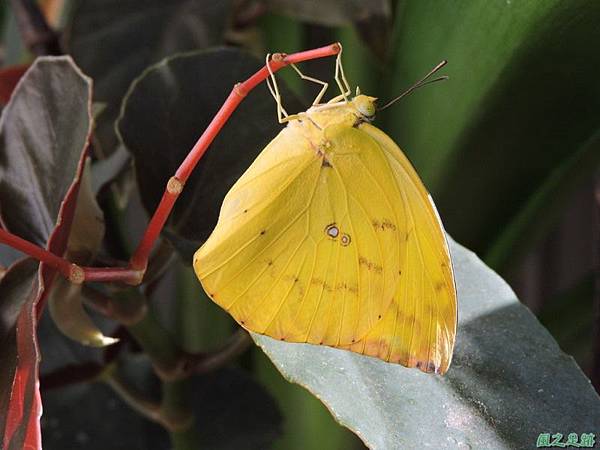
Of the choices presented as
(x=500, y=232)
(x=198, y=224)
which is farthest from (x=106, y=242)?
(x=500, y=232)

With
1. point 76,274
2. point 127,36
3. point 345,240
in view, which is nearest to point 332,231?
point 345,240

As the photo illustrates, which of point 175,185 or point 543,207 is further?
point 543,207

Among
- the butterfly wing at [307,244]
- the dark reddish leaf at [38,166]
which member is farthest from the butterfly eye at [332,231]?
the dark reddish leaf at [38,166]

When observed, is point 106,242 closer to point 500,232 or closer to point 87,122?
point 87,122

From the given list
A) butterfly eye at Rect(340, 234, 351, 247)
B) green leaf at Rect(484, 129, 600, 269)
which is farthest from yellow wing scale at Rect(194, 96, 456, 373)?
green leaf at Rect(484, 129, 600, 269)

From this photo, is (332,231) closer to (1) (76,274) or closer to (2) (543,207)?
(1) (76,274)

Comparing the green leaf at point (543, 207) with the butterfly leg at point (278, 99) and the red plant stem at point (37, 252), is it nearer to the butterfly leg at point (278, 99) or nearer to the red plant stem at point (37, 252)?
the butterfly leg at point (278, 99)
